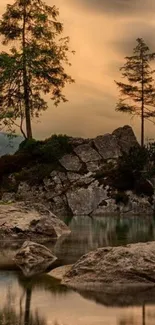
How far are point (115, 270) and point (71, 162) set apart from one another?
36089mm

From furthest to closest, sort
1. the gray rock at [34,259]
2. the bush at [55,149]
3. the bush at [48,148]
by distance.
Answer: the bush at [48,148], the bush at [55,149], the gray rock at [34,259]

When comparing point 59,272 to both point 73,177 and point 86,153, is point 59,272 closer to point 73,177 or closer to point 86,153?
point 73,177

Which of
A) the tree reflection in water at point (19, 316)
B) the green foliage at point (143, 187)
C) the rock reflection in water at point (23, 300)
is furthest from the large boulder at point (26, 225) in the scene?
the green foliage at point (143, 187)

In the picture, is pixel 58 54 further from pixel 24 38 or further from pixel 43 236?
pixel 43 236

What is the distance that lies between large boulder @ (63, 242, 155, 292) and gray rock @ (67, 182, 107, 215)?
30.7 m

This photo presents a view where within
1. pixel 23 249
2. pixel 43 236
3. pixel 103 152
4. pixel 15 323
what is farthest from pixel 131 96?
pixel 15 323

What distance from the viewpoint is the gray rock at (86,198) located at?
4306 cm

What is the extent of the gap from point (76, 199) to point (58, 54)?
56.3 ft

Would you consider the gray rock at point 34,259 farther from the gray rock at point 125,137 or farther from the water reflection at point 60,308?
the gray rock at point 125,137

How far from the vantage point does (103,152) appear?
159ft

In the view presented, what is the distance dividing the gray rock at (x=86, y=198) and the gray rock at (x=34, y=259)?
27865mm

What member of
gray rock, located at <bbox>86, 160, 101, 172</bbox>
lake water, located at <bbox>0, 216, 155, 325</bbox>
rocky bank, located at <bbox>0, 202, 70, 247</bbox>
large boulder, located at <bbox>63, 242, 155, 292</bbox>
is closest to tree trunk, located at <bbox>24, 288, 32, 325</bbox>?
lake water, located at <bbox>0, 216, 155, 325</bbox>

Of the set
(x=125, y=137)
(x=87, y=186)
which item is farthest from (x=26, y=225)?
(x=125, y=137)

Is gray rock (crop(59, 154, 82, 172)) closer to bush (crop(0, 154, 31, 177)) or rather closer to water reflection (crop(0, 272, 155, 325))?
bush (crop(0, 154, 31, 177))
